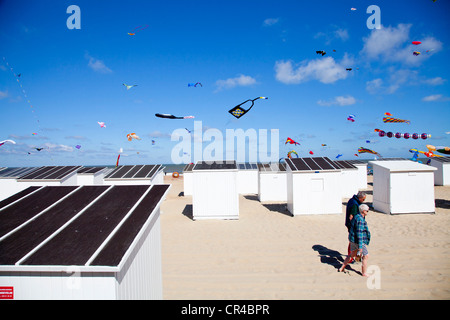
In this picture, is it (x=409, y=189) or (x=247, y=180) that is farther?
(x=247, y=180)

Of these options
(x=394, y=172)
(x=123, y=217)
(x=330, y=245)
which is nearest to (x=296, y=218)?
(x=330, y=245)

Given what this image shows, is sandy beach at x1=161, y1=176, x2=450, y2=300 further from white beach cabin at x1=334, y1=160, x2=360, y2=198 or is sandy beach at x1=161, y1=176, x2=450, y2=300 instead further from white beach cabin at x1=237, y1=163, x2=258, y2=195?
white beach cabin at x1=237, y1=163, x2=258, y2=195

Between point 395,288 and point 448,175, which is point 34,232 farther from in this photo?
point 448,175

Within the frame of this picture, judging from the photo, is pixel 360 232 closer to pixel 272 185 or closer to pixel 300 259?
pixel 300 259

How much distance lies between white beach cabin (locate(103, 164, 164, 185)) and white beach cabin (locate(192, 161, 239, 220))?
550cm

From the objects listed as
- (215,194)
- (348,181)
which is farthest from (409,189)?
(215,194)

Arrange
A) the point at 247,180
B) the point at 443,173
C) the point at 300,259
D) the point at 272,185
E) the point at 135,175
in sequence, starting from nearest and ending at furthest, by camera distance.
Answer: the point at 300,259 < the point at 135,175 < the point at 272,185 < the point at 247,180 < the point at 443,173

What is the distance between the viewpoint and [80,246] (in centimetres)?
Answer: 333

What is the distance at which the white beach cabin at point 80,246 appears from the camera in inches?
122

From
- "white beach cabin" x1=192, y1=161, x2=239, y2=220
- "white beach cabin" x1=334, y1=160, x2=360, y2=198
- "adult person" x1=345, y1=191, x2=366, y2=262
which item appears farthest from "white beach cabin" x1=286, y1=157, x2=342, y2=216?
"white beach cabin" x1=334, y1=160, x2=360, y2=198

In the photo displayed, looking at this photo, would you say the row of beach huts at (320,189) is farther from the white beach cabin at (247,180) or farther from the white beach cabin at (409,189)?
the white beach cabin at (247,180)

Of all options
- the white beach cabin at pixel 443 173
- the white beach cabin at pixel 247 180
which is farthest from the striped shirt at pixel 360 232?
the white beach cabin at pixel 443 173

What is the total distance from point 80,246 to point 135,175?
600 inches

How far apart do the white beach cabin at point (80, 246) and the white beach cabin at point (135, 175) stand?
40.5 feet
